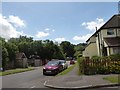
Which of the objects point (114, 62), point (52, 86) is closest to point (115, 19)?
point (114, 62)

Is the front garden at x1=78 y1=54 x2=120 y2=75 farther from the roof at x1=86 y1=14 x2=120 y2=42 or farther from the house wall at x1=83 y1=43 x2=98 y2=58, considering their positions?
the house wall at x1=83 y1=43 x2=98 y2=58

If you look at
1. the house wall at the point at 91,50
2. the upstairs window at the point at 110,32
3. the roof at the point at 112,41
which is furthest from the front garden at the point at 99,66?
the house wall at the point at 91,50

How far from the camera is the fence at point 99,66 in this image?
20.6 m

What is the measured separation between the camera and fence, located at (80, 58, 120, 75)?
20581 mm

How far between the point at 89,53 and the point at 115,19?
588 inches

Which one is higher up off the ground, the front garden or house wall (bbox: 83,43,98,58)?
house wall (bbox: 83,43,98,58)

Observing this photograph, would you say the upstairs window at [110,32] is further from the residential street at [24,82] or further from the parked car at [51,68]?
the residential street at [24,82]

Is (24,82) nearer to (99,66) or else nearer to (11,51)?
(99,66)

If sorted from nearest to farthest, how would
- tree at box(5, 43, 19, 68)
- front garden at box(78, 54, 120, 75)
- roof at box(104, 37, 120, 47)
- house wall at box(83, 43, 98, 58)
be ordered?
front garden at box(78, 54, 120, 75) < roof at box(104, 37, 120, 47) < house wall at box(83, 43, 98, 58) < tree at box(5, 43, 19, 68)

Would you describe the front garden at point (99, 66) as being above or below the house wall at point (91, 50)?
below

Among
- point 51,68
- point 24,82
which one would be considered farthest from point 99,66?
point 24,82

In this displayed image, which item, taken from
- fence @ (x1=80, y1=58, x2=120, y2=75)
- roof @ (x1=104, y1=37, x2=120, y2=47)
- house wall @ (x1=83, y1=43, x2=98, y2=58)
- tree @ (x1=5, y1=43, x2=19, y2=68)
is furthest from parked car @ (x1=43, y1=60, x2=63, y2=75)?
tree @ (x1=5, y1=43, x2=19, y2=68)

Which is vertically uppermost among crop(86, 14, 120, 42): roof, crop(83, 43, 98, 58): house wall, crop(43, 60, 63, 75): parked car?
crop(86, 14, 120, 42): roof

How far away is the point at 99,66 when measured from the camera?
20812 mm
